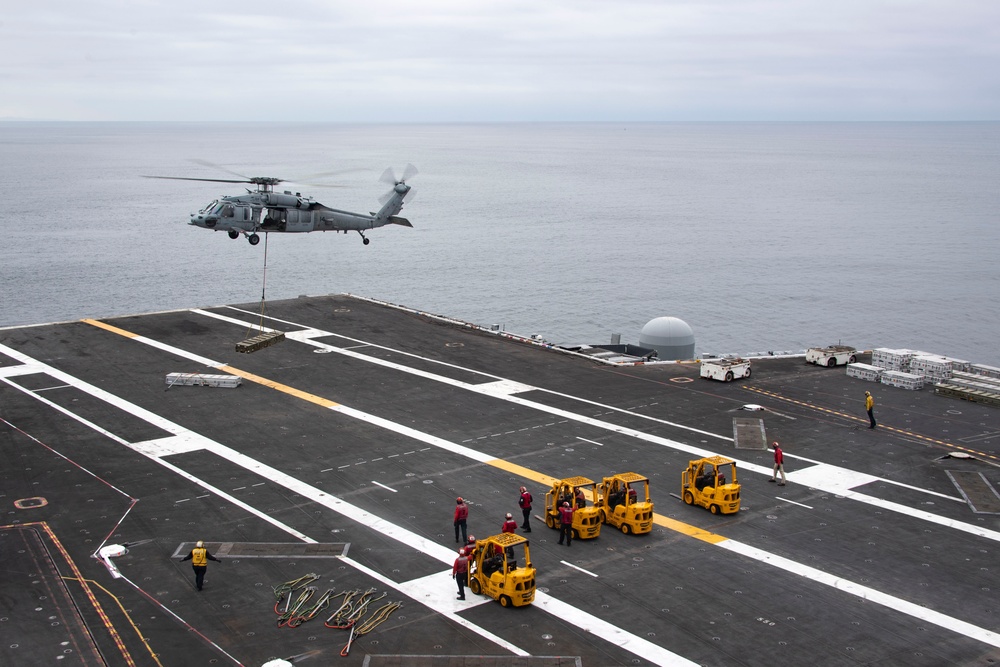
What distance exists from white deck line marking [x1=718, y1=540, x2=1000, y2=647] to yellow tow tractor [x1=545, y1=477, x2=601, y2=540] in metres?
3.53

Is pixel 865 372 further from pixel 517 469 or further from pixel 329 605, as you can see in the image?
pixel 329 605

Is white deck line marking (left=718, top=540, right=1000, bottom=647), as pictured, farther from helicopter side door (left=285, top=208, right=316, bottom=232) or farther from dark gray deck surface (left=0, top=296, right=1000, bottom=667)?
helicopter side door (left=285, top=208, right=316, bottom=232)

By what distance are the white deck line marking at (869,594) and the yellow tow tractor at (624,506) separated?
2171mm

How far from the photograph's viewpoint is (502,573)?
21.5 metres

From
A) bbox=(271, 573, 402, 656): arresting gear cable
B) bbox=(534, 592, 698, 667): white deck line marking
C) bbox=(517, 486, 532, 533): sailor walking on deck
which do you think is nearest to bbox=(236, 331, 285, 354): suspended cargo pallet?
bbox=(517, 486, 532, 533): sailor walking on deck

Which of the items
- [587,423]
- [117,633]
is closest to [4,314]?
[587,423]

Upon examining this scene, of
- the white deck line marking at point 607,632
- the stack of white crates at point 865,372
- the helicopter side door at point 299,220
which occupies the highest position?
the helicopter side door at point 299,220

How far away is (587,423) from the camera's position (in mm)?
36406

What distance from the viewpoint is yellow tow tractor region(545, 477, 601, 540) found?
25250mm

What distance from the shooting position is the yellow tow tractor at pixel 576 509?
2525 centimetres

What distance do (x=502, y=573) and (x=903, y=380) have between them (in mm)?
27540

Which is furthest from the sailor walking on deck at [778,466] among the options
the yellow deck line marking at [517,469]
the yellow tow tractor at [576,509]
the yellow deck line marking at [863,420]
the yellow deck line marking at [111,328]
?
the yellow deck line marking at [111,328]

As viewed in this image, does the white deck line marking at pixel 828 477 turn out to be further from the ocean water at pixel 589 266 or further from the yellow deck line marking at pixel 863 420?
the ocean water at pixel 589 266

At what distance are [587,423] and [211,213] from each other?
914 inches
